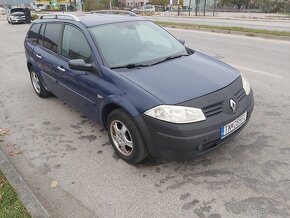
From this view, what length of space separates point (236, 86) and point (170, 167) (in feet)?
4.05

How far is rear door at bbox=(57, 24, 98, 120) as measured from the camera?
12.4 feet

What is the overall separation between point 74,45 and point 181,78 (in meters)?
1.74

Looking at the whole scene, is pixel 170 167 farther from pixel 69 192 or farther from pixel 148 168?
pixel 69 192

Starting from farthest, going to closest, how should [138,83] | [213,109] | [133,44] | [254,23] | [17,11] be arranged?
[17,11] < [254,23] < [133,44] < [138,83] < [213,109]

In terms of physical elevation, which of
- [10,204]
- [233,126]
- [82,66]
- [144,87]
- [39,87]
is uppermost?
[82,66]

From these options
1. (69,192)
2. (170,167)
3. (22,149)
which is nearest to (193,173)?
(170,167)

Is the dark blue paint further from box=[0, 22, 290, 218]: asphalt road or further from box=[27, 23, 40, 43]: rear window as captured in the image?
box=[27, 23, 40, 43]: rear window

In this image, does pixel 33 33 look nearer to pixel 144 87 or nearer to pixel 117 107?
pixel 117 107

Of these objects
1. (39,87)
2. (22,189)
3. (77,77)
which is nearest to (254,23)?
(39,87)

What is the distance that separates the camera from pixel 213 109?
119 inches

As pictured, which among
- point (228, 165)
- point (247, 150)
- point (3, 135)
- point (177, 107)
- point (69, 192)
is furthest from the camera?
point (3, 135)

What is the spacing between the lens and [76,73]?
4020 mm

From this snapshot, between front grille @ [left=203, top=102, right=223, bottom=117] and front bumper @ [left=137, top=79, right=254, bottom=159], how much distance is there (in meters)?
0.04

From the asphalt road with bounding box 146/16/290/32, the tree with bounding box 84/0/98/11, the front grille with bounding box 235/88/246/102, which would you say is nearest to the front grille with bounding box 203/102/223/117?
the front grille with bounding box 235/88/246/102
